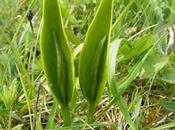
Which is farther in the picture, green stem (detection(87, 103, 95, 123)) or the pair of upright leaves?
green stem (detection(87, 103, 95, 123))

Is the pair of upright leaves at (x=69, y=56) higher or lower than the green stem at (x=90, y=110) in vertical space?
higher

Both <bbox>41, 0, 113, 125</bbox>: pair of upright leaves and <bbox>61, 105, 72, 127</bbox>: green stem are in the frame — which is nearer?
<bbox>41, 0, 113, 125</bbox>: pair of upright leaves

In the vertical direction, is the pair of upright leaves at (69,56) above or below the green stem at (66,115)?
above

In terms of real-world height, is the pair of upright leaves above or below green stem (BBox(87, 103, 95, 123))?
above

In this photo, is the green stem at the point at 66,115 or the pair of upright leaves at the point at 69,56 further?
the green stem at the point at 66,115

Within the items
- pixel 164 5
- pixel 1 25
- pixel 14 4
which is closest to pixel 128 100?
pixel 164 5

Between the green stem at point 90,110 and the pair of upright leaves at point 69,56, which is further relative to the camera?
the green stem at point 90,110

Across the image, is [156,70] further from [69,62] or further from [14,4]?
[14,4]

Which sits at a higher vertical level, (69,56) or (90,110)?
(69,56)
